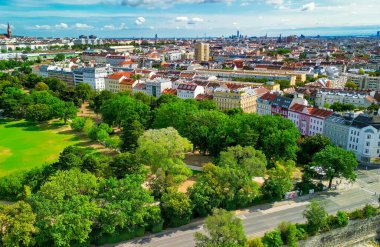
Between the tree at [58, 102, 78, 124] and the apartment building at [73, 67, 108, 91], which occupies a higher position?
the apartment building at [73, 67, 108, 91]

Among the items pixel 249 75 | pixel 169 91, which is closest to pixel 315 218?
pixel 169 91

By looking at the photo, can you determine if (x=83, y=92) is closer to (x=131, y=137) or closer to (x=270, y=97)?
(x=131, y=137)

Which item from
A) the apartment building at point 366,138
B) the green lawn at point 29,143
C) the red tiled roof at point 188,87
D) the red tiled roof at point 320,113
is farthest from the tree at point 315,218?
the red tiled roof at point 188,87

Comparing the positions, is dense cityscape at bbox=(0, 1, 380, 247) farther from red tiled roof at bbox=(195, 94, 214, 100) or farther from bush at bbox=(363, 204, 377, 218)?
red tiled roof at bbox=(195, 94, 214, 100)

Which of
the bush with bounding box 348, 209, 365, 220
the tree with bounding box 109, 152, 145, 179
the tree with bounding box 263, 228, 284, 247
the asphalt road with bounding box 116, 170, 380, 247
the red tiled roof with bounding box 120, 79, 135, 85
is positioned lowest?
the asphalt road with bounding box 116, 170, 380, 247

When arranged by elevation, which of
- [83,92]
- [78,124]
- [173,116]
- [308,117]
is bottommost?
[78,124]

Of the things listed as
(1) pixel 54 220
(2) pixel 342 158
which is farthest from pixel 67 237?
(2) pixel 342 158

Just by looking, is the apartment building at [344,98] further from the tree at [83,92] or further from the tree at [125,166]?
the tree at [83,92]

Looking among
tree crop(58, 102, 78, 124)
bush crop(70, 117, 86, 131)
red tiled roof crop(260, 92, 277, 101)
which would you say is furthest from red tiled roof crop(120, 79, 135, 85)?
red tiled roof crop(260, 92, 277, 101)
